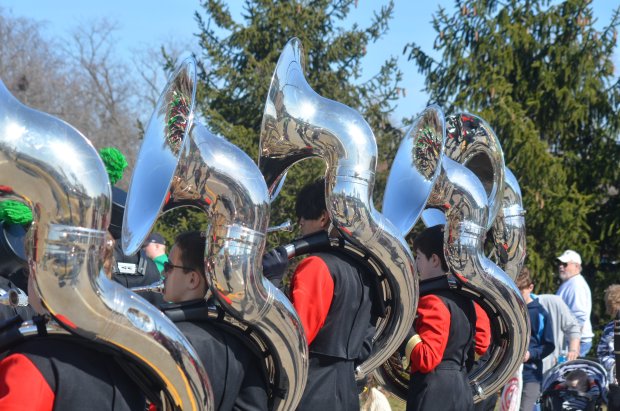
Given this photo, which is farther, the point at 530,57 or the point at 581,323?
the point at 530,57

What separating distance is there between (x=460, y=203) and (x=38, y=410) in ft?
9.64

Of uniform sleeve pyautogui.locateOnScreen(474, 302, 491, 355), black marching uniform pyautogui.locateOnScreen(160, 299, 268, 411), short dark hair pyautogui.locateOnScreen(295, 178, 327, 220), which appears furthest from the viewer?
uniform sleeve pyautogui.locateOnScreen(474, 302, 491, 355)

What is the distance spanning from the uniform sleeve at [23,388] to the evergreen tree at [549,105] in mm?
9079

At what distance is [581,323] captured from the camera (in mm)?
8359

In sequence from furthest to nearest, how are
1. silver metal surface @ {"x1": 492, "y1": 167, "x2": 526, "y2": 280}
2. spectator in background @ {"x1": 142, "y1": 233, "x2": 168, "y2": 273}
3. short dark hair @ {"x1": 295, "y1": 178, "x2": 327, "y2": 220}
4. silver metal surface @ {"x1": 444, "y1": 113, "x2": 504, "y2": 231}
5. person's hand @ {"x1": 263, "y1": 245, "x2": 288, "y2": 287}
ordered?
spectator in background @ {"x1": 142, "y1": 233, "x2": 168, "y2": 273} → silver metal surface @ {"x1": 492, "y1": 167, "x2": 526, "y2": 280} → silver metal surface @ {"x1": 444, "y1": 113, "x2": 504, "y2": 231} → short dark hair @ {"x1": 295, "y1": 178, "x2": 327, "y2": 220} → person's hand @ {"x1": 263, "y1": 245, "x2": 288, "y2": 287}

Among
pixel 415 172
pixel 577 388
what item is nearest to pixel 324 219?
pixel 415 172

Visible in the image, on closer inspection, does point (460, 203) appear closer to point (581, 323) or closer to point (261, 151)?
point (261, 151)

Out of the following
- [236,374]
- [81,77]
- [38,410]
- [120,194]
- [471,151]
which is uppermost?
[81,77]

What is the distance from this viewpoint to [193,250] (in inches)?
119

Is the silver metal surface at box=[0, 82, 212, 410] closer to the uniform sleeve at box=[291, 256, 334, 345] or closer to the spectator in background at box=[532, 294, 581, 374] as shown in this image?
the uniform sleeve at box=[291, 256, 334, 345]

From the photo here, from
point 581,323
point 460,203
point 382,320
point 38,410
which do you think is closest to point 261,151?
point 382,320

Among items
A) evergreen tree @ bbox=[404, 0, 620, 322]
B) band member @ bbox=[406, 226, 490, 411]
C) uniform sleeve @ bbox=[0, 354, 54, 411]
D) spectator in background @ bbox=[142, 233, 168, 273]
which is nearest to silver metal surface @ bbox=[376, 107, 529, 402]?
band member @ bbox=[406, 226, 490, 411]

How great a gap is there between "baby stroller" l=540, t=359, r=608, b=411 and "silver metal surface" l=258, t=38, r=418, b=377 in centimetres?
326

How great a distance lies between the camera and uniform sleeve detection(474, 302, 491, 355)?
4969 millimetres
